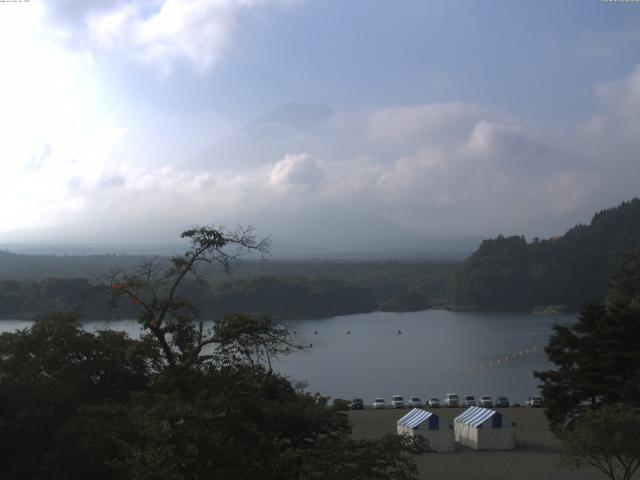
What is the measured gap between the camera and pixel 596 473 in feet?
26.8

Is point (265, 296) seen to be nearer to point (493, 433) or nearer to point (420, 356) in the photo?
point (420, 356)

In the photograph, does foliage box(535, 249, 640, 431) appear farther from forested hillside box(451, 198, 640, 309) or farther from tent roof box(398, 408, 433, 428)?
forested hillside box(451, 198, 640, 309)

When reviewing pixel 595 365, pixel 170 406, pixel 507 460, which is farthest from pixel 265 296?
pixel 170 406

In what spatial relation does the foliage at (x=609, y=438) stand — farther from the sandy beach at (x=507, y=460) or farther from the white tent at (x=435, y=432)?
the white tent at (x=435, y=432)

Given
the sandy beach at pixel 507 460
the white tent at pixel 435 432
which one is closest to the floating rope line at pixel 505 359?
the sandy beach at pixel 507 460

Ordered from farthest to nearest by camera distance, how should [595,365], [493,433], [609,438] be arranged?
[493,433], [595,365], [609,438]

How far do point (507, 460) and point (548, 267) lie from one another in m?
39.0

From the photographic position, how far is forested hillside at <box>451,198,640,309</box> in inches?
1763

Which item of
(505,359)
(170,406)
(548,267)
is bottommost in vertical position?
(505,359)

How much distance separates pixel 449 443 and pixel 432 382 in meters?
10.6

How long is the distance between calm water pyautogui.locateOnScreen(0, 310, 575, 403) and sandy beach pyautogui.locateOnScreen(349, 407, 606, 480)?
5.42 metres

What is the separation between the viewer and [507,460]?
9086mm

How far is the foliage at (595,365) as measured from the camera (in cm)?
911

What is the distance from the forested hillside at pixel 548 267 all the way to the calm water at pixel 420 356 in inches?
215
